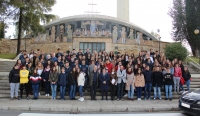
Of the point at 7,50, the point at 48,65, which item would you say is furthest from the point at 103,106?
the point at 7,50

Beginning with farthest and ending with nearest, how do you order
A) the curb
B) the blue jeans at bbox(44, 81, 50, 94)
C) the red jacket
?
the red jacket, the blue jeans at bbox(44, 81, 50, 94), the curb

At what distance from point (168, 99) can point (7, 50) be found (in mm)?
28987

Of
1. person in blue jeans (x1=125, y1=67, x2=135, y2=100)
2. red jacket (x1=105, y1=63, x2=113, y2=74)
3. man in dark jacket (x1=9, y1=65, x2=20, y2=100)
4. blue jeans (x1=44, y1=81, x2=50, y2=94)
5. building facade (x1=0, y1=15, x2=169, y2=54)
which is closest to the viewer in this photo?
man in dark jacket (x1=9, y1=65, x2=20, y2=100)

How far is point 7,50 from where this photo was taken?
32750mm

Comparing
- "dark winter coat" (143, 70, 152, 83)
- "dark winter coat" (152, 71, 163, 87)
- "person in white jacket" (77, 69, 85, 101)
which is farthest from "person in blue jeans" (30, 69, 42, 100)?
"dark winter coat" (152, 71, 163, 87)

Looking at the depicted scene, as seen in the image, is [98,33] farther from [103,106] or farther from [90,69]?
[103,106]

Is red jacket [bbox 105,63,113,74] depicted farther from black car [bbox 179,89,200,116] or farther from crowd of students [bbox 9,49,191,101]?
black car [bbox 179,89,200,116]

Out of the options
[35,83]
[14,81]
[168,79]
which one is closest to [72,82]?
[35,83]

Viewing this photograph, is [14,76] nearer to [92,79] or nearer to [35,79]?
[35,79]

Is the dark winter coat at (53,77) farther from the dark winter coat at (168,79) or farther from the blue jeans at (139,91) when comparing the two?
the dark winter coat at (168,79)

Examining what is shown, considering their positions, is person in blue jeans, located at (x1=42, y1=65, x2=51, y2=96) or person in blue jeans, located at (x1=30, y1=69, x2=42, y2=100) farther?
person in blue jeans, located at (x1=42, y1=65, x2=51, y2=96)

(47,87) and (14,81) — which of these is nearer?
(14,81)

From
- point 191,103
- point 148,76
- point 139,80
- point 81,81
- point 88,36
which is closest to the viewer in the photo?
point 191,103

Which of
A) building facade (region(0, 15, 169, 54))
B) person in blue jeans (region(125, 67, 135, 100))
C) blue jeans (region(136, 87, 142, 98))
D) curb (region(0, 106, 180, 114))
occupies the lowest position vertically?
curb (region(0, 106, 180, 114))
